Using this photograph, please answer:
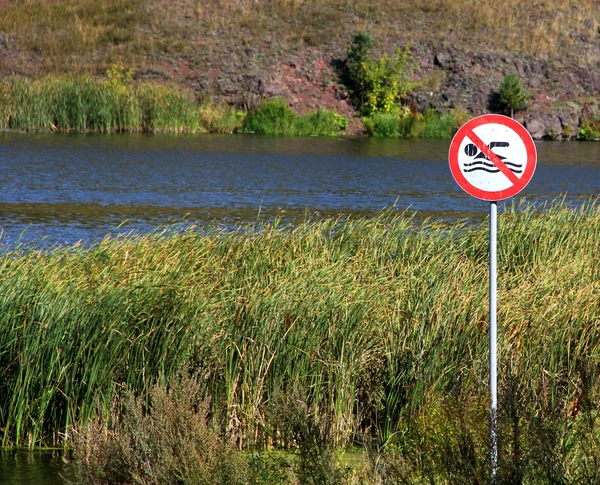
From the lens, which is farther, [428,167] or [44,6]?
[44,6]

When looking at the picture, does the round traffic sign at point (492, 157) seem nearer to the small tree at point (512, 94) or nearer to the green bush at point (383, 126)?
the green bush at point (383, 126)

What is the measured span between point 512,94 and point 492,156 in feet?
126

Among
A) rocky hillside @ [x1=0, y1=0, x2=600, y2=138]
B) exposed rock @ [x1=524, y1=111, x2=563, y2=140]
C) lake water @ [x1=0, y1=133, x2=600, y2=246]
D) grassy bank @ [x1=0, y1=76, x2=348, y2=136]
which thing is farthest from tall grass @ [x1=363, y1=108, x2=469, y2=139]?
lake water @ [x1=0, y1=133, x2=600, y2=246]

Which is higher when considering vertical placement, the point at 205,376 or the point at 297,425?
the point at 297,425

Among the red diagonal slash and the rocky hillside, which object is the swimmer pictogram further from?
the rocky hillside

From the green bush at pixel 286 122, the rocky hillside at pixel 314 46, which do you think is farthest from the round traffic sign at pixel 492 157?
the rocky hillside at pixel 314 46

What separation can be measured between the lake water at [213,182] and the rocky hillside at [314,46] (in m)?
8.87

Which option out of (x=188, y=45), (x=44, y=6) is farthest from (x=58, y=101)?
(x=44, y=6)

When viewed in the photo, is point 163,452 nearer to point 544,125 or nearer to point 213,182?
point 213,182

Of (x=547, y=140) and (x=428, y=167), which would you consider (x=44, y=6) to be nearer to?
(x=547, y=140)

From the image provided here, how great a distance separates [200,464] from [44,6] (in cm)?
4845

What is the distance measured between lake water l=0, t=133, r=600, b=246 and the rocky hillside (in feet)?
28.4

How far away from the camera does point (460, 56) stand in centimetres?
4756

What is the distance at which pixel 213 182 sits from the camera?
76.6ft
